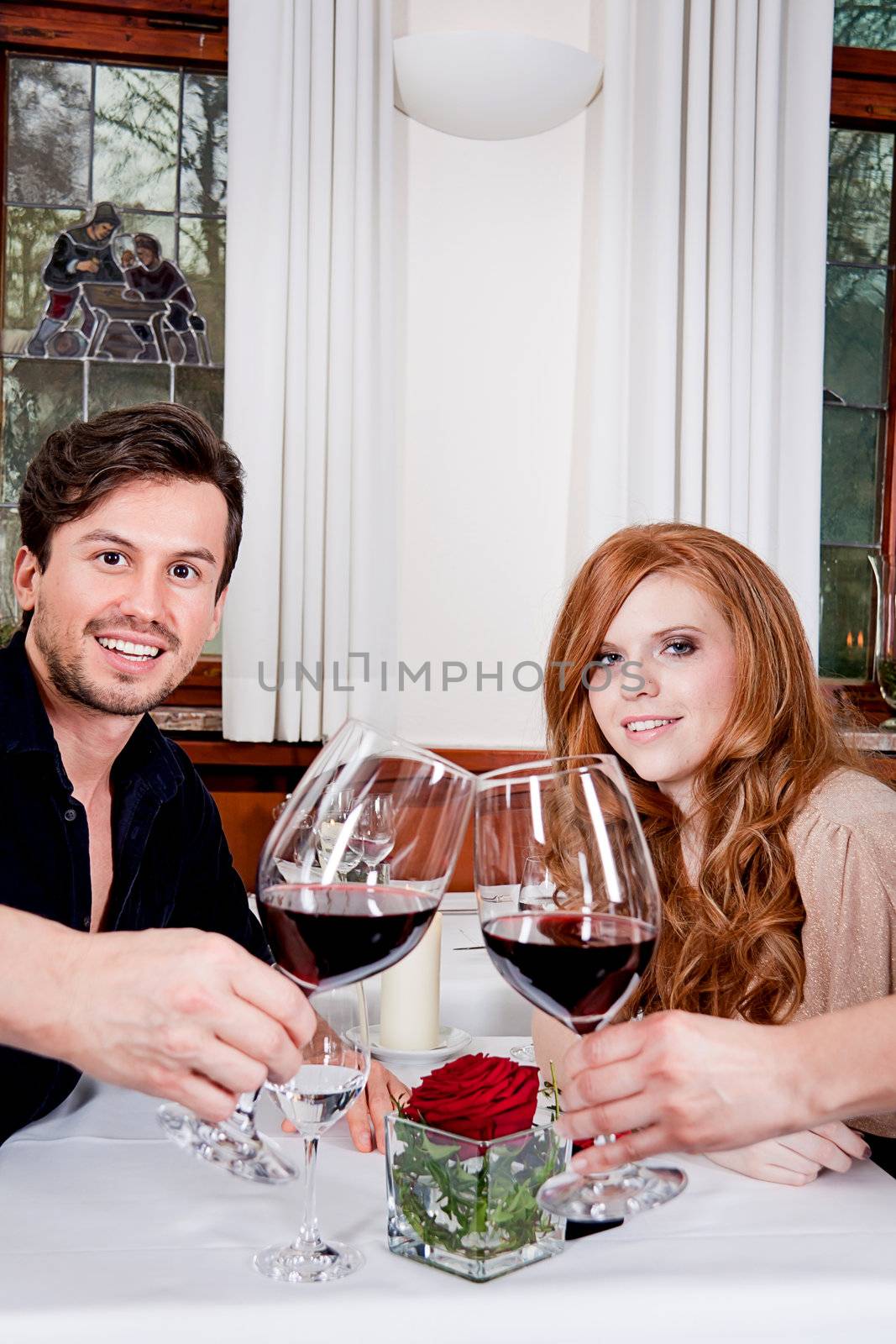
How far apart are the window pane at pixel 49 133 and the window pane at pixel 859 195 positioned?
203 cm

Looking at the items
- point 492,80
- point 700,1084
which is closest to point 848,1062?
point 700,1084

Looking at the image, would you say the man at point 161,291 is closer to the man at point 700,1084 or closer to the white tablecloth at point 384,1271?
the white tablecloth at point 384,1271

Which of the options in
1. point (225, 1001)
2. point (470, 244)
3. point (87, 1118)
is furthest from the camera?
point (470, 244)

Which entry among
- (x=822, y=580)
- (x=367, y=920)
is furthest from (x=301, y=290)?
(x=367, y=920)

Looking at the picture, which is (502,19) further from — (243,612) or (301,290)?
(243,612)

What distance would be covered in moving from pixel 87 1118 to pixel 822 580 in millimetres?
2876

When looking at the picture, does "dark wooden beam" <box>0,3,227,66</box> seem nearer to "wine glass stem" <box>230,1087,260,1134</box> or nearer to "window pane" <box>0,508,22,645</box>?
"window pane" <box>0,508,22,645</box>

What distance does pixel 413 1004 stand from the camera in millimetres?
1279

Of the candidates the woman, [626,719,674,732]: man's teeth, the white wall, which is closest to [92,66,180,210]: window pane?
the white wall

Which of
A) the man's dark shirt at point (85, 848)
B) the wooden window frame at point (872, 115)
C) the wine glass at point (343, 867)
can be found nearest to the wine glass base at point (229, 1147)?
the wine glass at point (343, 867)

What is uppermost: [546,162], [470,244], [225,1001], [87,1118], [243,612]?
[546,162]

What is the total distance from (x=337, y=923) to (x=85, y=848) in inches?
28.3

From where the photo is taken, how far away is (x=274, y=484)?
2.95 metres

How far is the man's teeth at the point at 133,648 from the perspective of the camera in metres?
1.43
